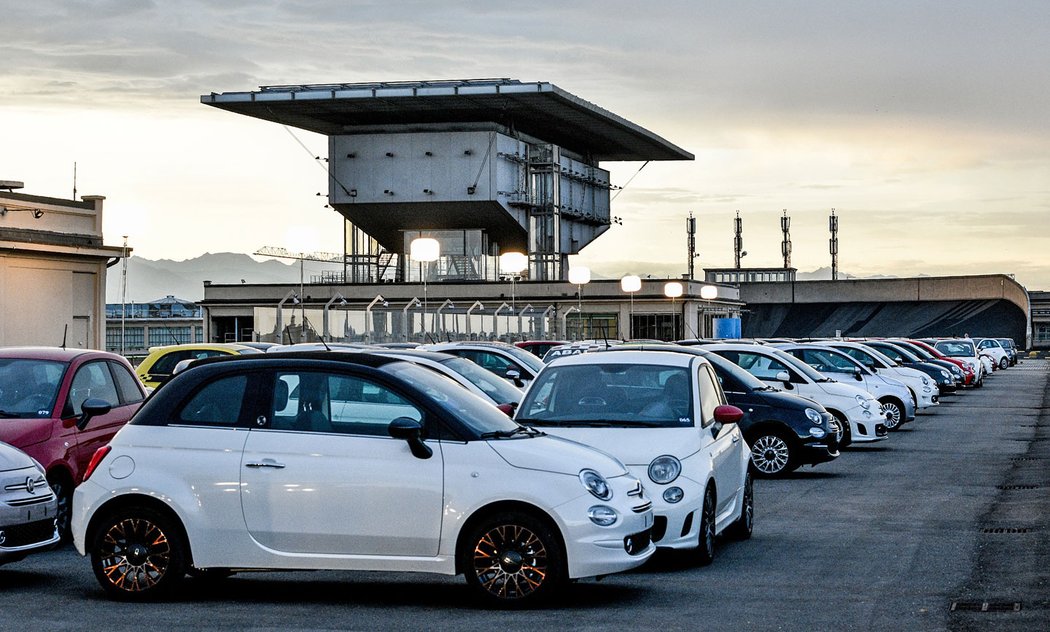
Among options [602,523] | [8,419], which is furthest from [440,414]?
→ [8,419]

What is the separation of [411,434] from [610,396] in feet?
11.2

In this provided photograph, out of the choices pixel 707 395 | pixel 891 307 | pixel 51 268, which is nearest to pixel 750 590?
pixel 707 395

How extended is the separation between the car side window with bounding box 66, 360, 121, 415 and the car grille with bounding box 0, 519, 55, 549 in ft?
8.64

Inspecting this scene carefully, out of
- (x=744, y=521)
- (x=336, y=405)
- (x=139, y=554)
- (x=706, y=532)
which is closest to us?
(x=336, y=405)

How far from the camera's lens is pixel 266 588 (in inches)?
415

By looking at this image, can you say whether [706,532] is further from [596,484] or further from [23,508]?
[23,508]

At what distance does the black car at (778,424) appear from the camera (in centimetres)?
1836

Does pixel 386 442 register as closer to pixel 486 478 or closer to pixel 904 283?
pixel 486 478

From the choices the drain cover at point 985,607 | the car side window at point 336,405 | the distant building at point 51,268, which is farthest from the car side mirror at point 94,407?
the distant building at point 51,268

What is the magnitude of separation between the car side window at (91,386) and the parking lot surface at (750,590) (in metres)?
1.59

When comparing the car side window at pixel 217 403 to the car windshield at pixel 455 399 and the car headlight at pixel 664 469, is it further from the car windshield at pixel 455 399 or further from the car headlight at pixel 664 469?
the car headlight at pixel 664 469

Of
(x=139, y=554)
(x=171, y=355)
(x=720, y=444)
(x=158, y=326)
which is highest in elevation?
(x=158, y=326)

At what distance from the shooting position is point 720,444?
12289 mm

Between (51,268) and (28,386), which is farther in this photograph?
(51,268)
